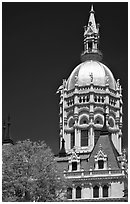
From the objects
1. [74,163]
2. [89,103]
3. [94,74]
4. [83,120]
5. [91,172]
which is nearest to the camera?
[91,172]

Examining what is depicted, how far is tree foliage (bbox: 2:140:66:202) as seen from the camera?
38.3 metres

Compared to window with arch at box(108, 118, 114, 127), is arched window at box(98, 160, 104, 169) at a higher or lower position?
lower

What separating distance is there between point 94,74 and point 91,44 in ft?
21.8

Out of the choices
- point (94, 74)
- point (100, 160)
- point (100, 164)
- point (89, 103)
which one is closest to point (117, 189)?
point (100, 164)

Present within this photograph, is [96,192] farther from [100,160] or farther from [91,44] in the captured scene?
[91,44]

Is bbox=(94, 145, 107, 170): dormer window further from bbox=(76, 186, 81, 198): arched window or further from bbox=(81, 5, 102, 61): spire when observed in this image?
bbox=(81, 5, 102, 61): spire

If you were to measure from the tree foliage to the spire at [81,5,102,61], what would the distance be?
44.0 m

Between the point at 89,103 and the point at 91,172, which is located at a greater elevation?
the point at 89,103

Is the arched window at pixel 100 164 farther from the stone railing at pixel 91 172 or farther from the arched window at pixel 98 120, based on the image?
the arched window at pixel 98 120

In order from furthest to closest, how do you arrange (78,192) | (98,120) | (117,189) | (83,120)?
(83,120), (98,120), (78,192), (117,189)

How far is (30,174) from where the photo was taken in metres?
39.7

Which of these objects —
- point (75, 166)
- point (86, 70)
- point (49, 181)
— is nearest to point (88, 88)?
point (86, 70)

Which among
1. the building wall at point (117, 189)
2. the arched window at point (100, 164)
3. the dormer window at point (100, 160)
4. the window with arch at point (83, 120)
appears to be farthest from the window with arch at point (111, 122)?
the building wall at point (117, 189)

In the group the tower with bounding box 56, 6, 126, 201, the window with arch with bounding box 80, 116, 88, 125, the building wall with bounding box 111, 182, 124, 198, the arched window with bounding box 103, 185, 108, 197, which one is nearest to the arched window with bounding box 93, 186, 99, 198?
the arched window with bounding box 103, 185, 108, 197
